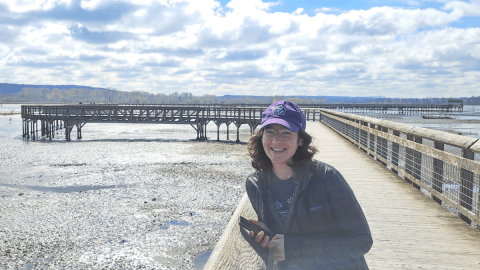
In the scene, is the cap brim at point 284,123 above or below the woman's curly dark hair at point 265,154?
above

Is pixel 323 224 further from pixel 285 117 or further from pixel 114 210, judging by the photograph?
pixel 114 210

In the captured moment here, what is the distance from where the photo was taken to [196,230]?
993cm

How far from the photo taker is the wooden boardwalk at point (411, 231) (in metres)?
3.53

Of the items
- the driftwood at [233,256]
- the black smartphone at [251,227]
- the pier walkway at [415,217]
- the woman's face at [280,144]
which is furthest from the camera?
the pier walkway at [415,217]

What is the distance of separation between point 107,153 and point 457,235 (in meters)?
25.4

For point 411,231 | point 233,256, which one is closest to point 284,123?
point 233,256

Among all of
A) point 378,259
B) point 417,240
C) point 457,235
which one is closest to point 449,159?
point 457,235

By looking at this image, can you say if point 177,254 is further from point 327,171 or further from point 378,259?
point 327,171

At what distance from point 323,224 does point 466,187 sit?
3660mm

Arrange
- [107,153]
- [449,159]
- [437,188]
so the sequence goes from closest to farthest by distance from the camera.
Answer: [449,159] → [437,188] → [107,153]

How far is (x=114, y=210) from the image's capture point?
11.9 meters

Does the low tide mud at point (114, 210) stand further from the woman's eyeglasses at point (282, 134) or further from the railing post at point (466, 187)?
the woman's eyeglasses at point (282, 134)

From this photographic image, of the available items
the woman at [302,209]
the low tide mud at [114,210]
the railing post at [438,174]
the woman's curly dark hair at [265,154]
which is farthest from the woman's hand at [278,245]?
the low tide mud at [114,210]

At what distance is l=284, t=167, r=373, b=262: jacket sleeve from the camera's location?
1.74 meters
